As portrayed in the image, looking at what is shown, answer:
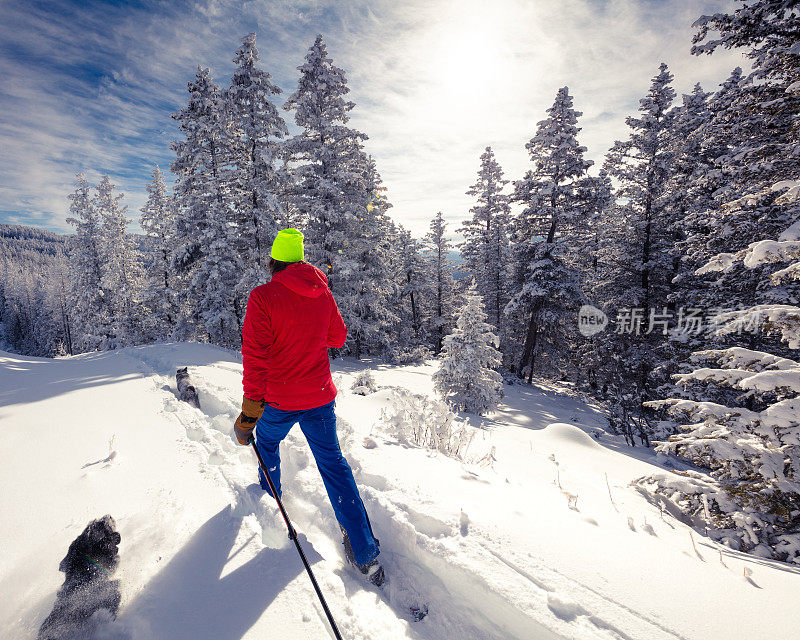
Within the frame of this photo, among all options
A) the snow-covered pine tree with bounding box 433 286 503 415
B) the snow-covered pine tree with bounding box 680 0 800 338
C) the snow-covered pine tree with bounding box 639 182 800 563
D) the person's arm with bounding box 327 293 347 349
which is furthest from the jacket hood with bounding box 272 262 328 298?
the snow-covered pine tree with bounding box 433 286 503 415

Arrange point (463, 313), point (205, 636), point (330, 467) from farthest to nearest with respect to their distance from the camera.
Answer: point (463, 313) < point (330, 467) < point (205, 636)

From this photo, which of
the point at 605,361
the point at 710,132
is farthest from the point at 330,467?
the point at 605,361

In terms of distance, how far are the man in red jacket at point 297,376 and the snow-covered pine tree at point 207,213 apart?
51.8ft

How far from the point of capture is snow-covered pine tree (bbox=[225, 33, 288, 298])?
15828 mm

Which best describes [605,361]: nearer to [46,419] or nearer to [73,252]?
[46,419]

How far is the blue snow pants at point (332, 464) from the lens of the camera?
2643 millimetres

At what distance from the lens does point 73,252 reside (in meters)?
26.0

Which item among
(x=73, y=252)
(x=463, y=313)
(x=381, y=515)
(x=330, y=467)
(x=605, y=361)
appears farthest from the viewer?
(x=73, y=252)

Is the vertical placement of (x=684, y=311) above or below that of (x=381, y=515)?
above

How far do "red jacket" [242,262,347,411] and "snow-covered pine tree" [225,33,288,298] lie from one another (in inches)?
549

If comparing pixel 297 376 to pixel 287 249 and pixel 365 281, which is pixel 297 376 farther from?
pixel 365 281

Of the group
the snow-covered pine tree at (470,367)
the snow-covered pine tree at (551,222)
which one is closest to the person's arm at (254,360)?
the snow-covered pine tree at (470,367)

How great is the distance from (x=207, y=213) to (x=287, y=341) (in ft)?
55.6

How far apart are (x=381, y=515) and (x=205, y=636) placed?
4.96ft
